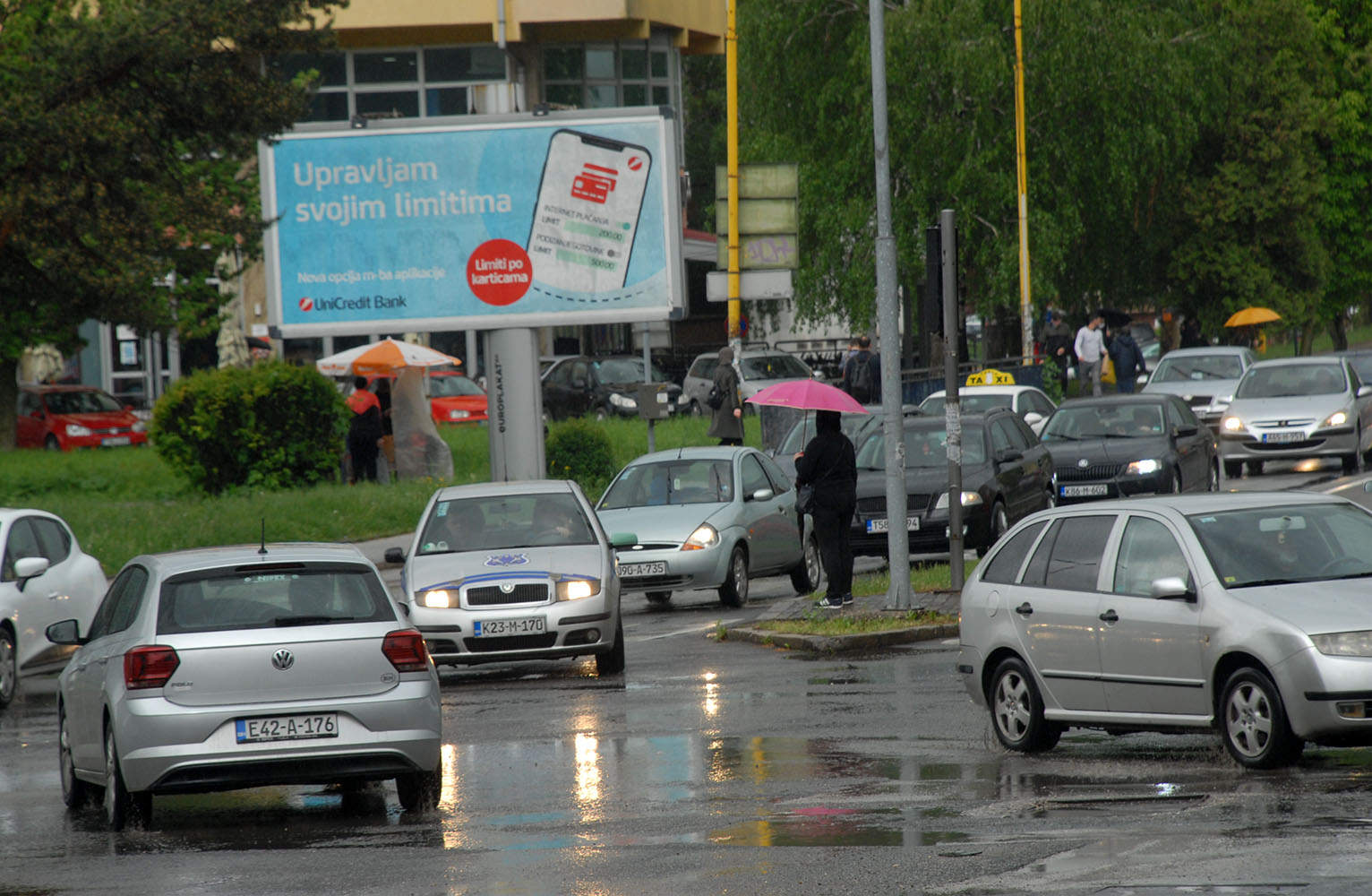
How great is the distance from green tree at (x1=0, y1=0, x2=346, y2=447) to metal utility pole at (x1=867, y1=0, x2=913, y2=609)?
528 inches

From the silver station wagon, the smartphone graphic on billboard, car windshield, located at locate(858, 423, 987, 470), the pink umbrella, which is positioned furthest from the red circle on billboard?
the silver station wagon

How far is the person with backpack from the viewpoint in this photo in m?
31.2

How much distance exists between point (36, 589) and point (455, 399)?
30431mm

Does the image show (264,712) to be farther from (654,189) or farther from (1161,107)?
(1161,107)

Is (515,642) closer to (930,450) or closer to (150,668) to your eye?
(150,668)

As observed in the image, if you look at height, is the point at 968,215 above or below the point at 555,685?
above

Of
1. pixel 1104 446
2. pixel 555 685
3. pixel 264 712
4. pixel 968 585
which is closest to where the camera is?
pixel 264 712

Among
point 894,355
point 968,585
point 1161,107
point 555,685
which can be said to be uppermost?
point 1161,107

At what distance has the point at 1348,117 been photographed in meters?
59.6

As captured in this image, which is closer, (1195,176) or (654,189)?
(654,189)

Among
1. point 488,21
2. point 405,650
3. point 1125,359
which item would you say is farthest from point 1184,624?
point 488,21

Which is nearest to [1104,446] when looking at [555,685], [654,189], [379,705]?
[654,189]

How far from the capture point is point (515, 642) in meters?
15.0

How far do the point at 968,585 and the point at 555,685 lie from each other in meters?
4.38
